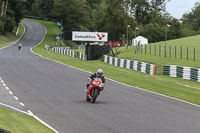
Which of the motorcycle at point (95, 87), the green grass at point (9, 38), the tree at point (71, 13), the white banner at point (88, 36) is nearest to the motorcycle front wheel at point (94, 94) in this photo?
the motorcycle at point (95, 87)

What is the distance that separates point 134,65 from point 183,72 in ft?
29.3

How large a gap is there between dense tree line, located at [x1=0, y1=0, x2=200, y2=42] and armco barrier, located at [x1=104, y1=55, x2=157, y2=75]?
5290 cm

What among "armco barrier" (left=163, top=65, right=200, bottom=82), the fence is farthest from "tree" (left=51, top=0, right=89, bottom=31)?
"armco barrier" (left=163, top=65, right=200, bottom=82)

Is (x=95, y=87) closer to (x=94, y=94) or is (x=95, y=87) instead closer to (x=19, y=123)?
(x=94, y=94)

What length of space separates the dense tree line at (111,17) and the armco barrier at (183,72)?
218 ft

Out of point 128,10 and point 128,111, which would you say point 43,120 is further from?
point 128,10

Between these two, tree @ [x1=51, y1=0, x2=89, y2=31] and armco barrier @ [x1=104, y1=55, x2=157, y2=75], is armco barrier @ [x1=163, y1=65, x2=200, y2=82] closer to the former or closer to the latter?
armco barrier @ [x1=104, y1=55, x2=157, y2=75]

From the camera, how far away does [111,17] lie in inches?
4493

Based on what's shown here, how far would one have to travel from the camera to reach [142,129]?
39.5 ft

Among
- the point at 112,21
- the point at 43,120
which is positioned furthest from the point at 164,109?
the point at 112,21

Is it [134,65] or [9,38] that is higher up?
[9,38]

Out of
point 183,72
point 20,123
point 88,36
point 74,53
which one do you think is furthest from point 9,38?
point 20,123

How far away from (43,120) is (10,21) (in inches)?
3676

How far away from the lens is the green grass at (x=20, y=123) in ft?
35.9
